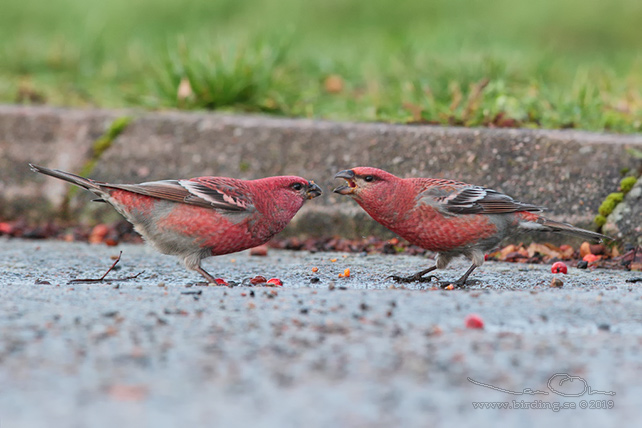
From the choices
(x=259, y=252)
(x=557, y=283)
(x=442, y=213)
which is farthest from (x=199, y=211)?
(x=557, y=283)

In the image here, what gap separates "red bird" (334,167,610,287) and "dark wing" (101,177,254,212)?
588 millimetres

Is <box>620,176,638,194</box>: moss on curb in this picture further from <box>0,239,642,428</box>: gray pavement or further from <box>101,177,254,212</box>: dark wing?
<box>101,177,254,212</box>: dark wing

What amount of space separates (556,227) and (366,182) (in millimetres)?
1195

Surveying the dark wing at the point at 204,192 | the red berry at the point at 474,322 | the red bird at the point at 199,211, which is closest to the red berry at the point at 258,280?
the red bird at the point at 199,211

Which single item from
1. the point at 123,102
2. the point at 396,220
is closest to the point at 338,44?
the point at 123,102

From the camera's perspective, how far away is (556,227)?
A: 504 centimetres

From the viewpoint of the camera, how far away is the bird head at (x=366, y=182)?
4.91m

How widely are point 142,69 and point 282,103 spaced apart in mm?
2082

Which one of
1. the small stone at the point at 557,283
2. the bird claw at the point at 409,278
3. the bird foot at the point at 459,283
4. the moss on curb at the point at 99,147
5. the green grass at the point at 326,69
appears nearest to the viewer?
the small stone at the point at 557,283

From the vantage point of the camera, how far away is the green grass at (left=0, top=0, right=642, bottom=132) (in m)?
6.77

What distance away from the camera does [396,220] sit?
4.90 meters

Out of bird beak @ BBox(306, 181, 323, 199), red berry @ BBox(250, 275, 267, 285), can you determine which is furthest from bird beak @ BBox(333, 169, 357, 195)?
red berry @ BBox(250, 275, 267, 285)

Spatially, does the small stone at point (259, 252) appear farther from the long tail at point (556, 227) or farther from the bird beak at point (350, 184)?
the long tail at point (556, 227)
